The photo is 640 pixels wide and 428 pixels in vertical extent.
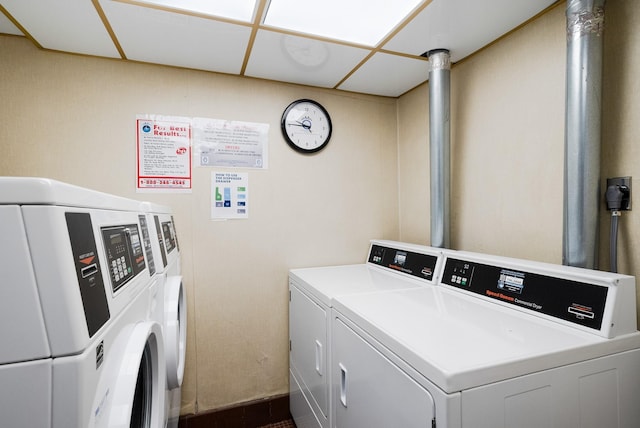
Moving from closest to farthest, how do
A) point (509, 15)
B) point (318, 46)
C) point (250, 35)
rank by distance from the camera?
point (509, 15)
point (250, 35)
point (318, 46)

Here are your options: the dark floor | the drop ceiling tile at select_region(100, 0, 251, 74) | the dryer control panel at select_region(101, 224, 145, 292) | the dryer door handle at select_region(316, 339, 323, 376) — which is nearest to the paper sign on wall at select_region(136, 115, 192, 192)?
the drop ceiling tile at select_region(100, 0, 251, 74)

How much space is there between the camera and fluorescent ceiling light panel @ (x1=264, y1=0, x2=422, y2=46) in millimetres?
1324

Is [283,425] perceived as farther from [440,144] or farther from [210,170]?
[440,144]

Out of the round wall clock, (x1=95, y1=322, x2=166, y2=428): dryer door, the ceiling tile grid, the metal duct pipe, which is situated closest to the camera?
(x1=95, y1=322, x2=166, y2=428): dryer door

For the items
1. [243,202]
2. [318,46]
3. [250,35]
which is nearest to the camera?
[250,35]

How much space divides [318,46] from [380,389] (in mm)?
1593

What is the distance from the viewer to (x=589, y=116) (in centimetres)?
111

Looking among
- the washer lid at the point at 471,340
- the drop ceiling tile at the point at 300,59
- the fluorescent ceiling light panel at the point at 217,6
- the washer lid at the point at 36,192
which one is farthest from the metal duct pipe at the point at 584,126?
the washer lid at the point at 36,192

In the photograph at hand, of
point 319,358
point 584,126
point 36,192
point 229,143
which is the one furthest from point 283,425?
point 584,126

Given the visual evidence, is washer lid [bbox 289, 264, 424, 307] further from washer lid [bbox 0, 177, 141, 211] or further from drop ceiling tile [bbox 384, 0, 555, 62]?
drop ceiling tile [bbox 384, 0, 555, 62]

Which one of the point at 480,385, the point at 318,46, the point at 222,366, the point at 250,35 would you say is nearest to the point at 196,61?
the point at 250,35

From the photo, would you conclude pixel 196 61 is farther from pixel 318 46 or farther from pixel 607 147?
pixel 607 147

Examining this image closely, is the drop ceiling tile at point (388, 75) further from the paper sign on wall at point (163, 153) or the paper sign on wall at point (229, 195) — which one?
the paper sign on wall at point (163, 153)

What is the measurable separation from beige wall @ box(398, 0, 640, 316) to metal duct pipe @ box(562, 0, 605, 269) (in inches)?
4.2
